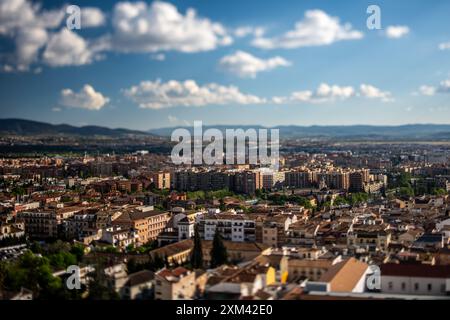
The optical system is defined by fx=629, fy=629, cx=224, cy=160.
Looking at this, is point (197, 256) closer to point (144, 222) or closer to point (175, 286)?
point (175, 286)

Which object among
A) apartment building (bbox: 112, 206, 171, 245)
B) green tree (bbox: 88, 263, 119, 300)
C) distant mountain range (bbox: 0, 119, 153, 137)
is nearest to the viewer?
green tree (bbox: 88, 263, 119, 300)

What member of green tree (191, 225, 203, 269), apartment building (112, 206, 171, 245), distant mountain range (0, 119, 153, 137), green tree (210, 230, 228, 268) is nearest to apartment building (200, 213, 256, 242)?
apartment building (112, 206, 171, 245)

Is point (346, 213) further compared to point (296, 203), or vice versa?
point (296, 203)

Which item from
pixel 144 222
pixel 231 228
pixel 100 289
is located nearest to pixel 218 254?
pixel 100 289

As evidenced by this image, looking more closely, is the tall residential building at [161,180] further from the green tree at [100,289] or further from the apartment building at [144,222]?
the green tree at [100,289]

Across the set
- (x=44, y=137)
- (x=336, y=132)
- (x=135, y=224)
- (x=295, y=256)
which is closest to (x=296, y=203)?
(x=135, y=224)

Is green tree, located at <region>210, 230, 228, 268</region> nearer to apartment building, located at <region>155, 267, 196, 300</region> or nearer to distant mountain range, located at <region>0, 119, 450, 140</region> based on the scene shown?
apartment building, located at <region>155, 267, 196, 300</region>

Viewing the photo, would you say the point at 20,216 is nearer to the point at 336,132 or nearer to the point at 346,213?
the point at 346,213
